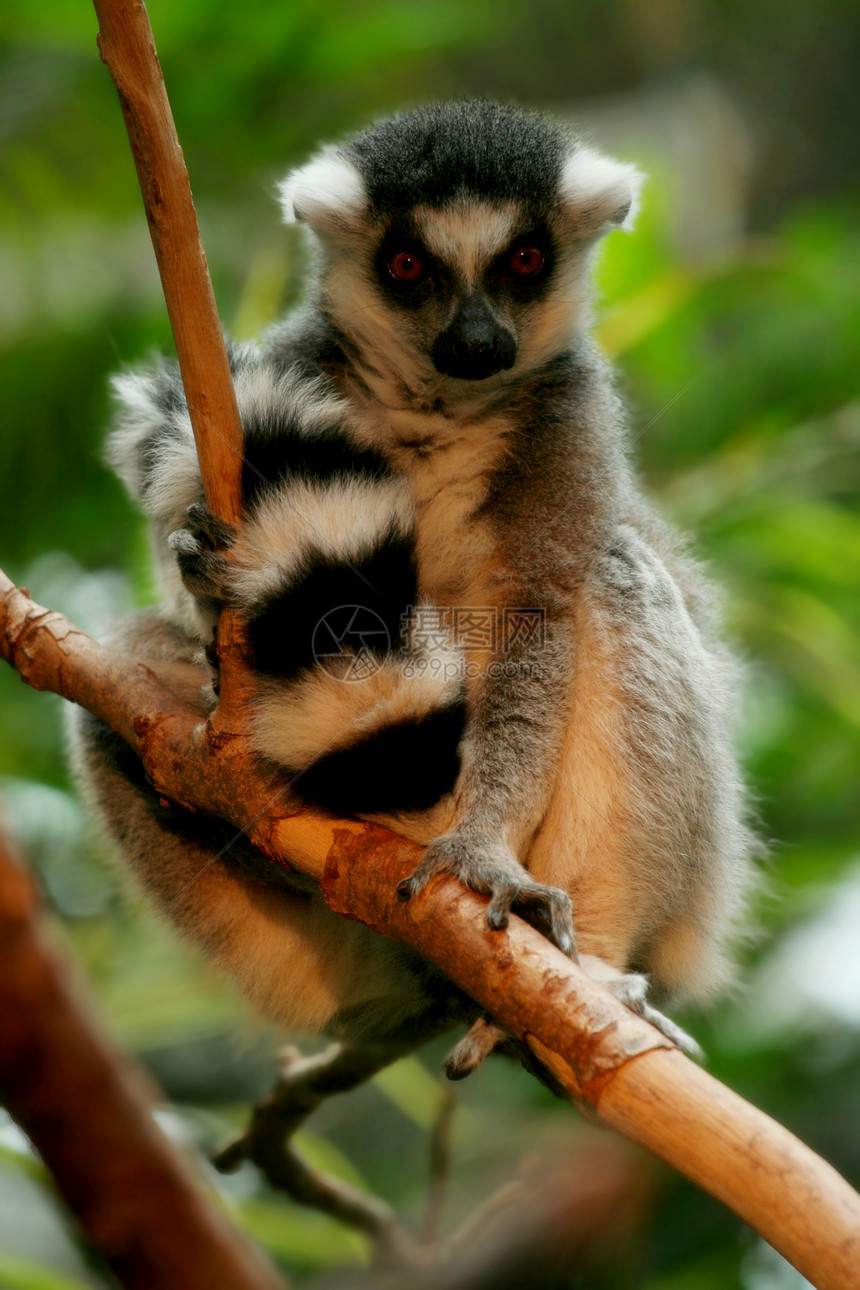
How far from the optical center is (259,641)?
64.7 inches

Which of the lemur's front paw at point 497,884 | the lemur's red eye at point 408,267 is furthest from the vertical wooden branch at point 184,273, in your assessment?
the lemur's red eye at point 408,267

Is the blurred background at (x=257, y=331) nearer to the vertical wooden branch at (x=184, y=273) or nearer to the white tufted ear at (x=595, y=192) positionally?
the vertical wooden branch at (x=184, y=273)

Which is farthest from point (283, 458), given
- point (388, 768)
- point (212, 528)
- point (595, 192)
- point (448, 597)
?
point (595, 192)

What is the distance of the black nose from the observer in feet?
6.91

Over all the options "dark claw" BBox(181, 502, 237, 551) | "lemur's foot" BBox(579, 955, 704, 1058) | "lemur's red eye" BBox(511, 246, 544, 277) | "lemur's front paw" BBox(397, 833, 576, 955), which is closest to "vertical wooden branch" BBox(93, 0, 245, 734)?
"dark claw" BBox(181, 502, 237, 551)

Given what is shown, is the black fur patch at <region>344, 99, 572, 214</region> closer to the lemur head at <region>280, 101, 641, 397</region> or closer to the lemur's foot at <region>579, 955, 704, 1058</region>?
the lemur head at <region>280, 101, 641, 397</region>

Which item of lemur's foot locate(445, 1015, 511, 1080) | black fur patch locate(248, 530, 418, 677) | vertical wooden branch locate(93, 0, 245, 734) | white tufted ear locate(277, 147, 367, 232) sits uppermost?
white tufted ear locate(277, 147, 367, 232)

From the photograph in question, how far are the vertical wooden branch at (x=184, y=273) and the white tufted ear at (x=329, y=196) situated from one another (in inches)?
34.9

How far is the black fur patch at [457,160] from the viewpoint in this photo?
225 cm

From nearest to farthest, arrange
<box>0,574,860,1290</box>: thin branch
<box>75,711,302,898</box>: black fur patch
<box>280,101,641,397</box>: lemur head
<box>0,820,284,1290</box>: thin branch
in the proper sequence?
<box>0,820,284,1290</box>: thin branch, <box>0,574,860,1290</box>: thin branch, <box>75,711,302,898</box>: black fur patch, <box>280,101,641,397</box>: lemur head

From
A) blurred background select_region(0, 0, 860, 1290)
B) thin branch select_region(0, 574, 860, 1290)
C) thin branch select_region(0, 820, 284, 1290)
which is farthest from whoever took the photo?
blurred background select_region(0, 0, 860, 1290)

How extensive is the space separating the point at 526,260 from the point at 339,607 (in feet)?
3.62

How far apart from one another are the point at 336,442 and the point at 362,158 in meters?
0.99

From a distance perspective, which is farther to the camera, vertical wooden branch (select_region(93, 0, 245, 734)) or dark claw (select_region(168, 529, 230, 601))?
dark claw (select_region(168, 529, 230, 601))
